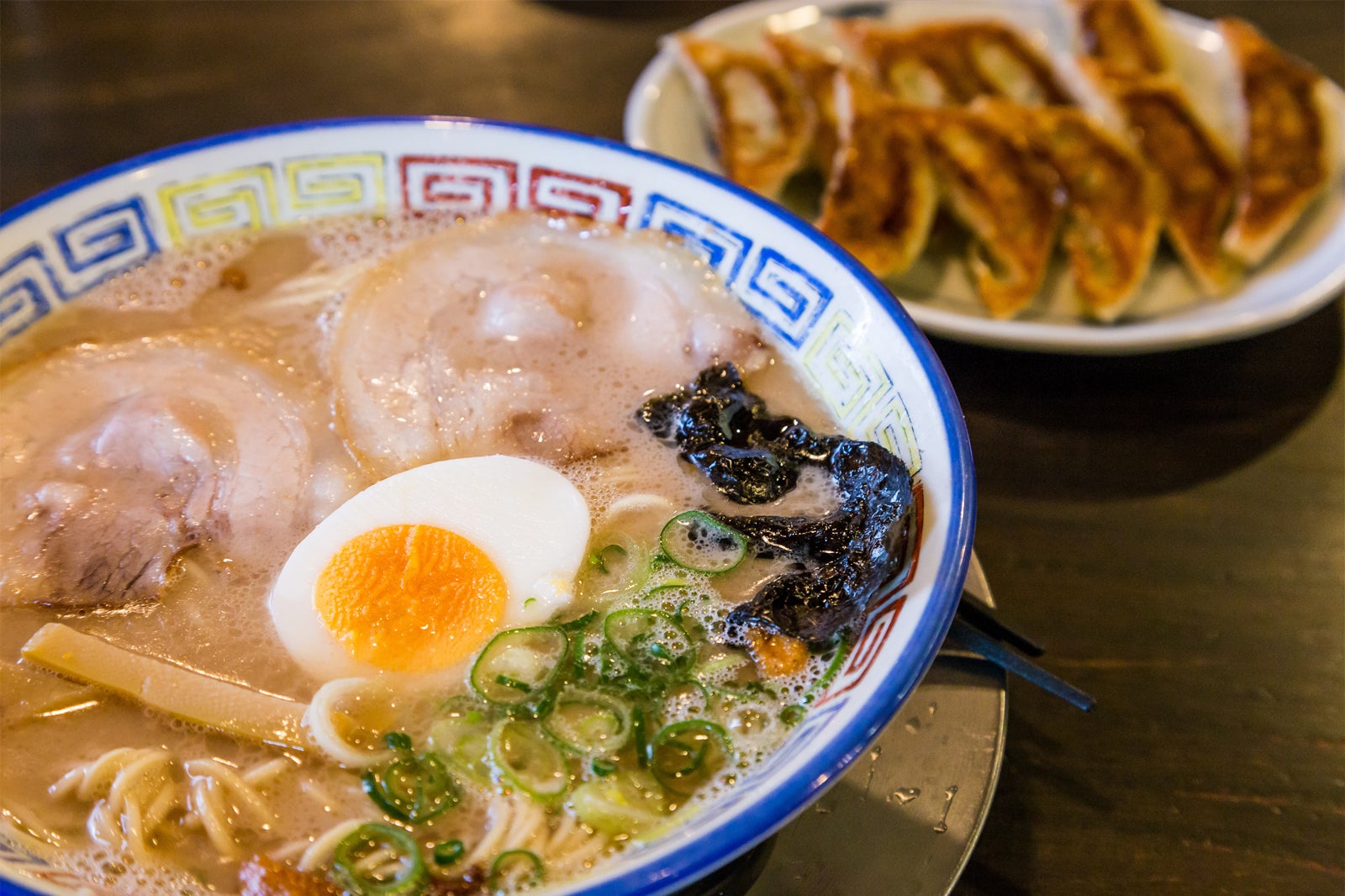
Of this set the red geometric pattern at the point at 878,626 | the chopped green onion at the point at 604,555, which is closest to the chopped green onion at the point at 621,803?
the red geometric pattern at the point at 878,626

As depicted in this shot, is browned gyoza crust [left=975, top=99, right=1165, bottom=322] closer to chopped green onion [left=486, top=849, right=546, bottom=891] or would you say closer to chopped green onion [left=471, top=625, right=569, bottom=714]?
chopped green onion [left=471, top=625, right=569, bottom=714]

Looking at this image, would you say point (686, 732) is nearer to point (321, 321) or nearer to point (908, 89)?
point (321, 321)

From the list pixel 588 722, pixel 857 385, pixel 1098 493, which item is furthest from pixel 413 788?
pixel 1098 493

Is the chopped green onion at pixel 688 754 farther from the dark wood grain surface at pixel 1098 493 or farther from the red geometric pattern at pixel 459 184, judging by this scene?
the red geometric pattern at pixel 459 184

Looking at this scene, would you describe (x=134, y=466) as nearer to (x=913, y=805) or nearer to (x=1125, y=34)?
(x=913, y=805)

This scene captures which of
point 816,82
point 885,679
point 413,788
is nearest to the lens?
point 885,679

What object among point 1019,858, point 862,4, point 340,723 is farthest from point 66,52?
point 1019,858
